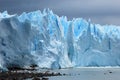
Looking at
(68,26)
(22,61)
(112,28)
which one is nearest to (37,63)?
(22,61)

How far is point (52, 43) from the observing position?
46.1 m

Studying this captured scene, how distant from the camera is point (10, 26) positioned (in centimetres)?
3772

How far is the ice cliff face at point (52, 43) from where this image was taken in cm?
3736

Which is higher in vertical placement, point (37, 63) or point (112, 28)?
point (112, 28)

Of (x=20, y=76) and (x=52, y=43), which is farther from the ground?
(x=52, y=43)

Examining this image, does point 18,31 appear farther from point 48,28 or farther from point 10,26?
point 48,28

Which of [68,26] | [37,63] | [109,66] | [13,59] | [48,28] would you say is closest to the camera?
[13,59]

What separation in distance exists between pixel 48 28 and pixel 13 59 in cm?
1070

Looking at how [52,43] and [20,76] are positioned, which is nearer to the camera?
[20,76]

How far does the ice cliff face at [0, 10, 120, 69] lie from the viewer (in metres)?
37.4

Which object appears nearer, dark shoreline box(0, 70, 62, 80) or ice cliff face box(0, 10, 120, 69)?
dark shoreline box(0, 70, 62, 80)

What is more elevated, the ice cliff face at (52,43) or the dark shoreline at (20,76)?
the ice cliff face at (52,43)

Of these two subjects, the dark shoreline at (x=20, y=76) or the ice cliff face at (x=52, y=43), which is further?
the ice cliff face at (x=52, y=43)

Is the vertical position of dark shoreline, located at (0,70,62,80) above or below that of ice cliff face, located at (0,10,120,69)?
below
